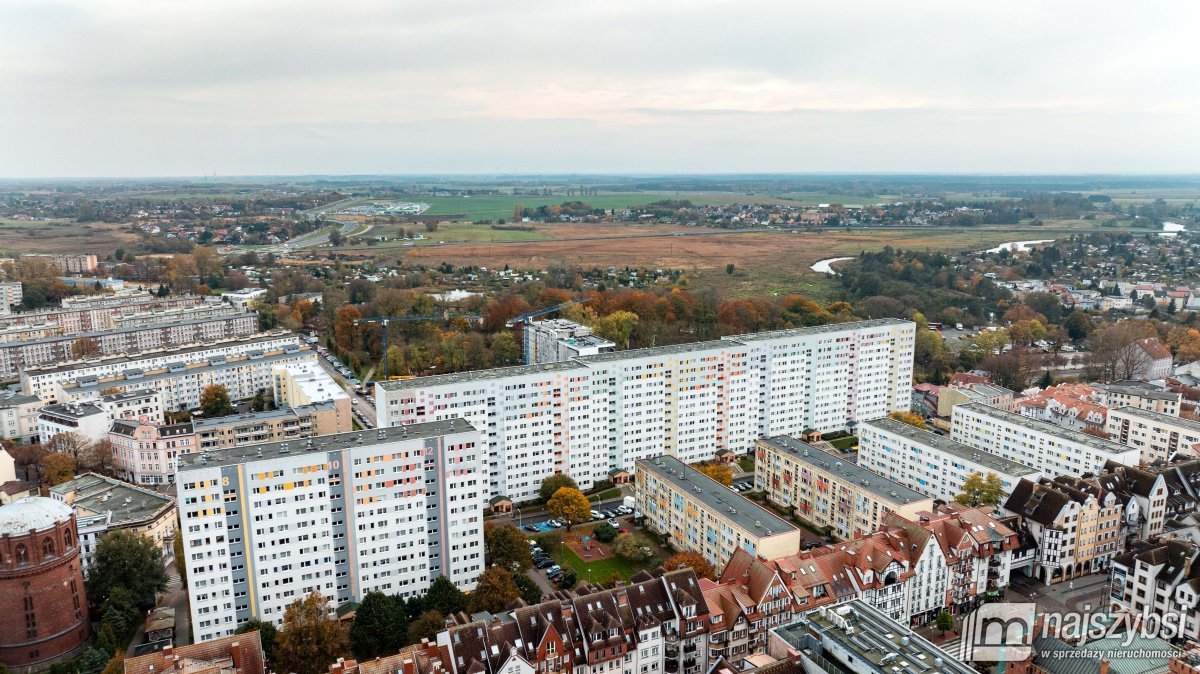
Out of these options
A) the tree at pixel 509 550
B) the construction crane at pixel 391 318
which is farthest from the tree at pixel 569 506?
the construction crane at pixel 391 318

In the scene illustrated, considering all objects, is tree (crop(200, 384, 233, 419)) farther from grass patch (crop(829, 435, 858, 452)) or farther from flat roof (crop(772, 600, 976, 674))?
flat roof (crop(772, 600, 976, 674))

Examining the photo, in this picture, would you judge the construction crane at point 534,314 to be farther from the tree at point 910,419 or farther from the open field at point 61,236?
the open field at point 61,236

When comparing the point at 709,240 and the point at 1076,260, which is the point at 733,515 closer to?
the point at 1076,260

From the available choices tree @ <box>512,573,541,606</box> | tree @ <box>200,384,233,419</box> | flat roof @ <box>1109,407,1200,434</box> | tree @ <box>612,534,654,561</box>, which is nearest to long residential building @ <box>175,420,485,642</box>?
tree @ <box>512,573,541,606</box>

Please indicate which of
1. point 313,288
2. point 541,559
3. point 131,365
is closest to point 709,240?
point 313,288

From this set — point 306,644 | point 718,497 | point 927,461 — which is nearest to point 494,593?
point 306,644

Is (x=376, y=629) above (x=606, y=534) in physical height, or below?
above

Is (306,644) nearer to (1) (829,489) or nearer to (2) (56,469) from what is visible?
(1) (829,489)
